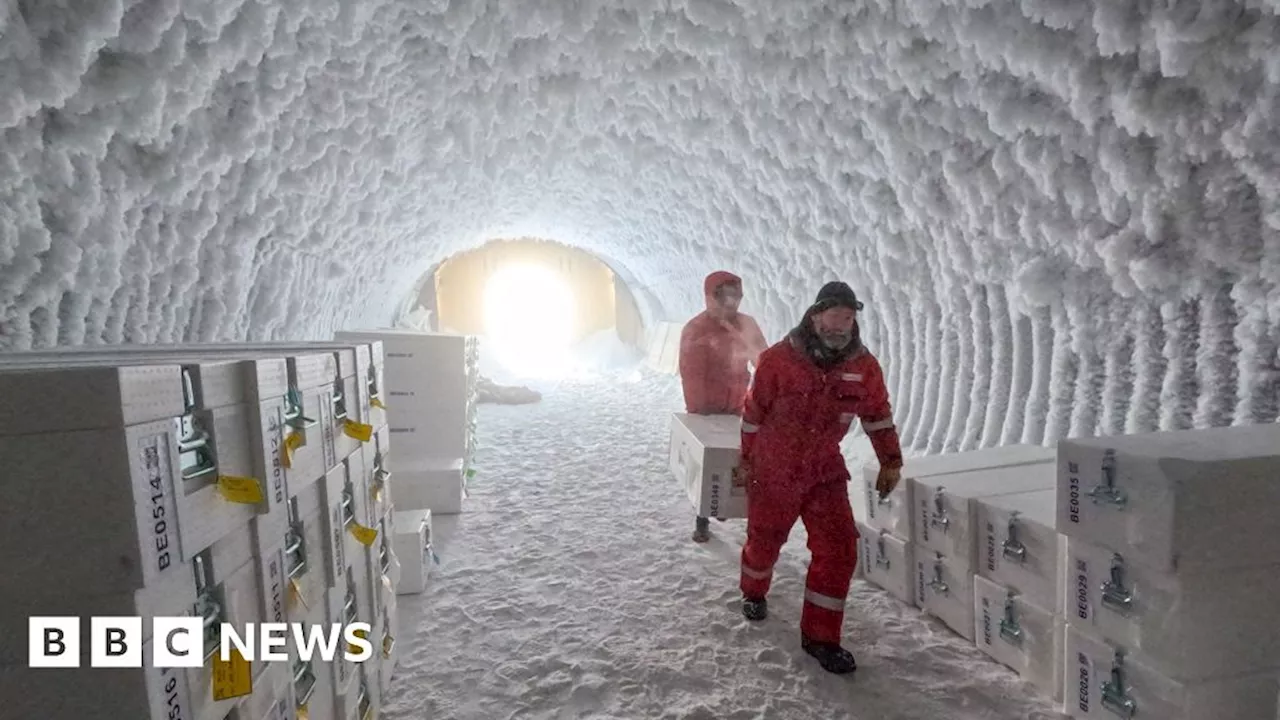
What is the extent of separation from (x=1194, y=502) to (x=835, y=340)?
1.20 metres

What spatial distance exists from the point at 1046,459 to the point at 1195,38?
171 centimetres

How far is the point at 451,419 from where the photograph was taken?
14.7ft

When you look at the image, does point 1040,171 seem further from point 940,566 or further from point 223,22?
point 223,22

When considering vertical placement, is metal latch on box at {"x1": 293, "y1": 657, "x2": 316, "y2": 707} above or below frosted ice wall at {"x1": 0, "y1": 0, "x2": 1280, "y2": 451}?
below

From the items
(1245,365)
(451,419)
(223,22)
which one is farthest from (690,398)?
(223,22)

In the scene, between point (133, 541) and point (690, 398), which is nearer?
point (133, 541)

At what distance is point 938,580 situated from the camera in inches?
108

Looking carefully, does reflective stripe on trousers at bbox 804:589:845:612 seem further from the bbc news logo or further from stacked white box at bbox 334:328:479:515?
stacked white box at bbox 334:328:479:515

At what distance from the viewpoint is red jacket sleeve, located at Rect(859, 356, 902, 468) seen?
2611 millimetres

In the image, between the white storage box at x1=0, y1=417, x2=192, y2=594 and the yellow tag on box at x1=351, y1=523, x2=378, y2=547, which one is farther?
the yellow tag on box at x1=351, y1=523, x2=378, y2=547

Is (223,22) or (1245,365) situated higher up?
(223,22)

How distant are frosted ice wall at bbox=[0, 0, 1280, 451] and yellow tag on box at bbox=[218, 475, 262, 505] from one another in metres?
1.79

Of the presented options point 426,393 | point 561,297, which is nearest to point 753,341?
point 426,393

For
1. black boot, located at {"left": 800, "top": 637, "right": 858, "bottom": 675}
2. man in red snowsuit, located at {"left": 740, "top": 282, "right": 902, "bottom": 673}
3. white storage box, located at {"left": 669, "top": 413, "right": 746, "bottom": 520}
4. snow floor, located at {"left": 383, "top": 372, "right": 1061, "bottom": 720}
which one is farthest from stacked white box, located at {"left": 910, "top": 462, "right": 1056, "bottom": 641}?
white storage box, located at {"left": 669, "top": 413, "right": 746, "bottom": 520}
